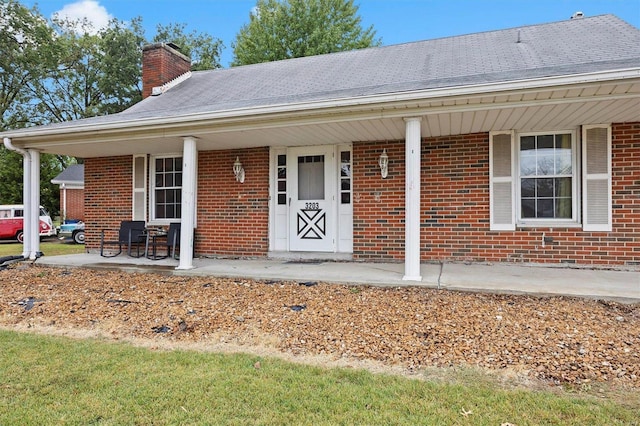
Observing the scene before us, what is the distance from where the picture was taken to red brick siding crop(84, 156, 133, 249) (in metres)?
8.74

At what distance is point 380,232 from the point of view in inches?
279

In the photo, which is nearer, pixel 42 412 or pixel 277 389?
pixel 42 412

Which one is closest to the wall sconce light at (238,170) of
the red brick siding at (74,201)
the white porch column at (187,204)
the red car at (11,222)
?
the white porch column at (187,204)

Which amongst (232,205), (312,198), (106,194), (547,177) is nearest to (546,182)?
(547,177)

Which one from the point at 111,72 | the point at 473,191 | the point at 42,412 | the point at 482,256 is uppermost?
the point at 111,72

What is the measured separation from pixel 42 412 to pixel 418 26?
22767 millimetres

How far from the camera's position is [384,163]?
6.91m

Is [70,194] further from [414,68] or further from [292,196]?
[414,68]

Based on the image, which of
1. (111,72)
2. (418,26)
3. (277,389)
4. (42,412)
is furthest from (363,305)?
(111,72)

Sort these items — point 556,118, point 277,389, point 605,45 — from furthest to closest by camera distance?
1. point 605,45
2. point 556,118
3. point 277,389

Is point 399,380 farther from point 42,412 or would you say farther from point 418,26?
point 418,26

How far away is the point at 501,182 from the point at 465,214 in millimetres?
746

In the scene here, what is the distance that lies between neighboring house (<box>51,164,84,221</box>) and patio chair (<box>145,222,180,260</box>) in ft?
54.6

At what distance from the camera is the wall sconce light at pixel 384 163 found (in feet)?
22.6
